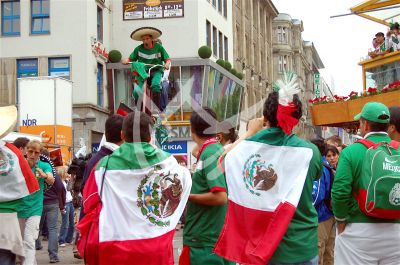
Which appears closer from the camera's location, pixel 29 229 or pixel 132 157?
pixel 132 157

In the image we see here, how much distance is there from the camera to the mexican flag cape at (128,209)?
4715 mm

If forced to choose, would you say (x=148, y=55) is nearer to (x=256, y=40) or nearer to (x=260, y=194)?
(x=260, y=194)

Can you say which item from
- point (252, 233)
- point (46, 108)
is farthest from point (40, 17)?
point (252, 233)

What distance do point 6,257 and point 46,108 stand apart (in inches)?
628

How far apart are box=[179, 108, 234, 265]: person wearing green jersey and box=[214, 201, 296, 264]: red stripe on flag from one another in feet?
1.82

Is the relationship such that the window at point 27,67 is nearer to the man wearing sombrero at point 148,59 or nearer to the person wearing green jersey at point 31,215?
the person wearing green jersey at point 31,215

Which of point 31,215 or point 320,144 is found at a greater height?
point 320,144

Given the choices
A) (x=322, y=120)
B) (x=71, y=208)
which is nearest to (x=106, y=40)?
(x=322, y=120)

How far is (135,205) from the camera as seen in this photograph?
480 cm

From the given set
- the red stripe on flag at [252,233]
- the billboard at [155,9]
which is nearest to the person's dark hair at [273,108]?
the red stripe on flag at [252,233]

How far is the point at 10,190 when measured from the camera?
661 centimetres

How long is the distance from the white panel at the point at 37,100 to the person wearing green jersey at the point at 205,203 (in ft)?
55.5

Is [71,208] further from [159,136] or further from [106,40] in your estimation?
[106,40]

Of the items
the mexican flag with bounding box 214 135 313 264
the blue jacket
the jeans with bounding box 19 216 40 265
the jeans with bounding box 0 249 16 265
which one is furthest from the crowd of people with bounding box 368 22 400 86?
the mexican flag with bounding box 214 135 313 264
